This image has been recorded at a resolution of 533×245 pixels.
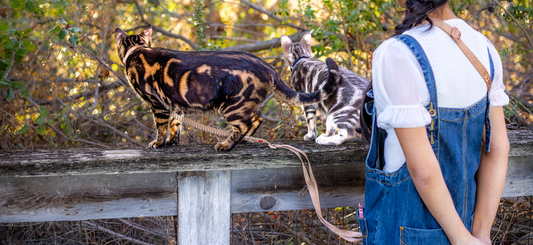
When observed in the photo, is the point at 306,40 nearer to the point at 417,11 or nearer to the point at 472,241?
the point at 417,11

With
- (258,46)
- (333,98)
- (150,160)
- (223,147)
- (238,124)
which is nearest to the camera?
(150,160)

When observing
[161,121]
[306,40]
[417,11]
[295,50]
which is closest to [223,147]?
[161,121]

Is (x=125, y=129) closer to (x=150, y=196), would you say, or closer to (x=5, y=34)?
(x=5, y=34)

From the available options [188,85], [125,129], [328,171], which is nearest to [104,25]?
[125,129]

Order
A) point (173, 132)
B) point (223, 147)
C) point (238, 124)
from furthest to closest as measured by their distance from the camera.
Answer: point (173, 132) < point (238, 124) < point (223, 147)

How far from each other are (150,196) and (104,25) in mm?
3782

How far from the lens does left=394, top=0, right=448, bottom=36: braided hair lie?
1257mm

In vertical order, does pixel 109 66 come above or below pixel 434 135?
above

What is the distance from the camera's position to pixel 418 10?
1.26m

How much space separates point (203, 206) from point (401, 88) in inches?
36.3

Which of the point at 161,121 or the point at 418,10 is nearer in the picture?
the point at 418,10

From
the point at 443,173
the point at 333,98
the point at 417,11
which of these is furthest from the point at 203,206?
the point at 333,98

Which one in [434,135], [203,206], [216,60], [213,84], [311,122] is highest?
[216,60]

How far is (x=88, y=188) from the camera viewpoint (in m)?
1.56
